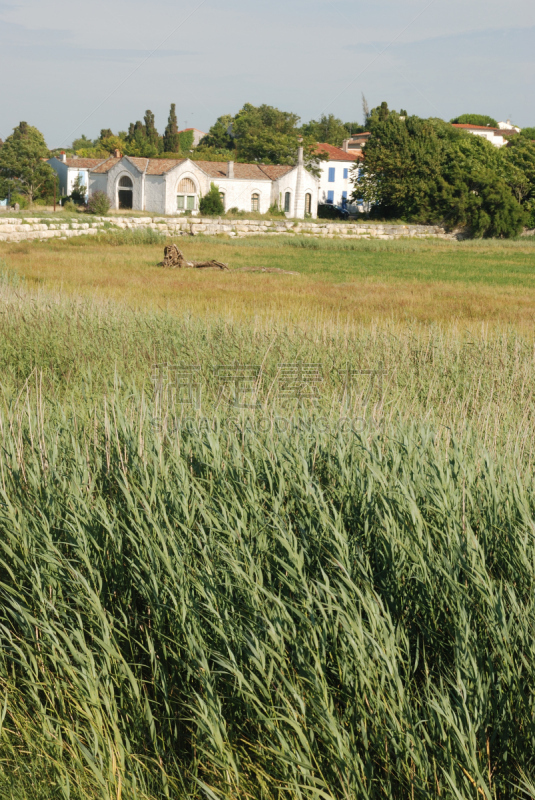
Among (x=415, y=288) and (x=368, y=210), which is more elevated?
(x=368, y=210)

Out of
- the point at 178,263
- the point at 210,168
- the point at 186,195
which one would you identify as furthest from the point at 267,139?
the point at 178,263

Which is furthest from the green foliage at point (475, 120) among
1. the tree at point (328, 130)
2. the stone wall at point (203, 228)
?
the stone wall at point (203, 228)

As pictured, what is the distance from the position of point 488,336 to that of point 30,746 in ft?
24.2

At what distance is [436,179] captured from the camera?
47.8 metres

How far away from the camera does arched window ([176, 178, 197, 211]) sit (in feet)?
160

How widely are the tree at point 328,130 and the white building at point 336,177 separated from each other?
78.3ft

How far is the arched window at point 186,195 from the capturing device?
48906 millimetres

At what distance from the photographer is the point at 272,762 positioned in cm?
201

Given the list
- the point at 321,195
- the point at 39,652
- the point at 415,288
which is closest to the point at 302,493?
the point at 39,652

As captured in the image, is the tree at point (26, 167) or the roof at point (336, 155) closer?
the tree at point (26, 167)

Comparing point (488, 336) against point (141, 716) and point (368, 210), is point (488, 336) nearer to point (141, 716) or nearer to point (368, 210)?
point (141, 716)

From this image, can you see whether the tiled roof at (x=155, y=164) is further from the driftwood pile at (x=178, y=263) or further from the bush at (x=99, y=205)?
the driftwood pile at (x=178, y=263)

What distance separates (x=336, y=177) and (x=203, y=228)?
102 ft

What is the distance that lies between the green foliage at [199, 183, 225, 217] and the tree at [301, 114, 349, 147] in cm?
4409
